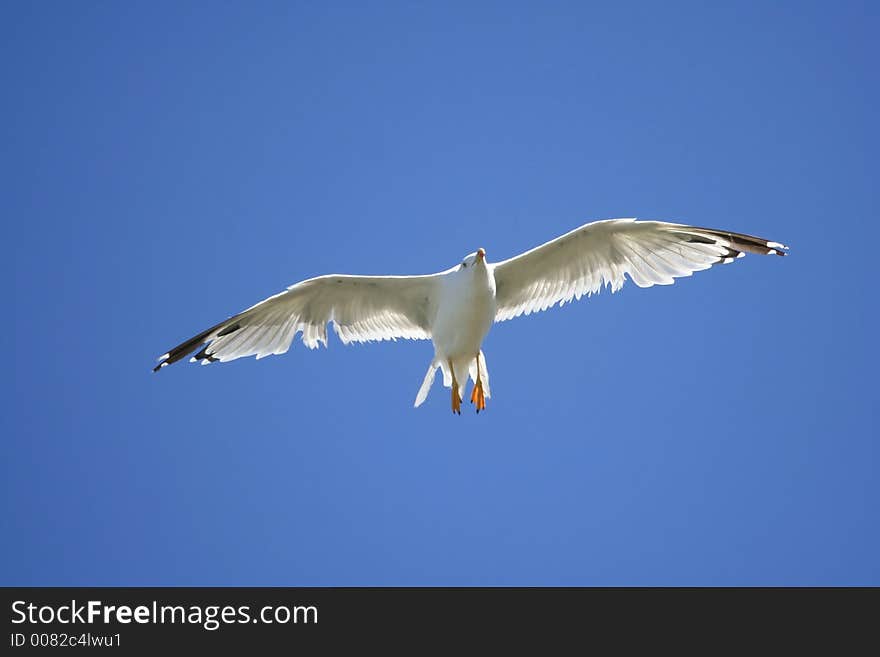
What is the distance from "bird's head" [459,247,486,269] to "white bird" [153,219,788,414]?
12 mm

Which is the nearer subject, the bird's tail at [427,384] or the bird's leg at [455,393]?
the bird's tail at [427,384]

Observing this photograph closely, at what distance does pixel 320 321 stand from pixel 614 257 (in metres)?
3.06

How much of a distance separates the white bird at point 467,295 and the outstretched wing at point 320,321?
0.03 feet

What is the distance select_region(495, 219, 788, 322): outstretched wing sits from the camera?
1020cm

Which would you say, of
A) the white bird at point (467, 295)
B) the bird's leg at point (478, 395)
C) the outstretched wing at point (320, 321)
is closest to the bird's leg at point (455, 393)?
the white bird at point (467, 295)

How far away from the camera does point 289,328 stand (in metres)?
11.0

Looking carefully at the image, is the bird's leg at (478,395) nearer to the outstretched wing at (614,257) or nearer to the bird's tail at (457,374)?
the bird's tail at (457,374)

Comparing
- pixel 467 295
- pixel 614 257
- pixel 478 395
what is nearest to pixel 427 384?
pixel 478 395

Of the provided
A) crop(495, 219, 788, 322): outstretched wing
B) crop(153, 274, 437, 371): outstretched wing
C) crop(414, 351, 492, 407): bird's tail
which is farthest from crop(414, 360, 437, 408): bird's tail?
crop(495, 219, 788, 322): outstretched wing

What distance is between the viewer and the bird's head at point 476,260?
9883 millimetres

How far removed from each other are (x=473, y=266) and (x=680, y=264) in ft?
6.83
